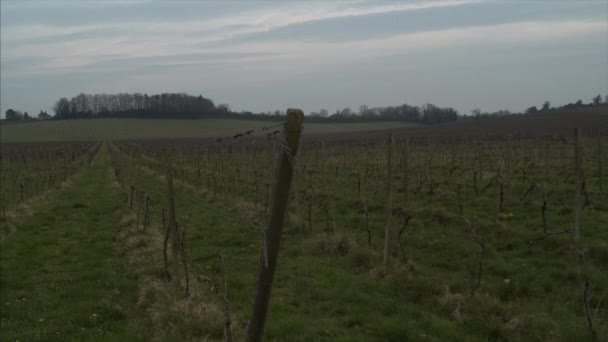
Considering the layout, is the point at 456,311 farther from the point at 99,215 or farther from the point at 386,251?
the point at 99,215

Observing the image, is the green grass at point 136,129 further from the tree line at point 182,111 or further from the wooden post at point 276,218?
the wooden post at point 276,218

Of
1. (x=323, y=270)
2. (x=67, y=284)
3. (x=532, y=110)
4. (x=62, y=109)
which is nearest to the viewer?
(x=67, y=284)

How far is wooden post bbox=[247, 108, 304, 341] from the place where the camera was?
3.22 metres

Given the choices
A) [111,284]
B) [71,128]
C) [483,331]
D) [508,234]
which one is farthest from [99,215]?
[71,128]

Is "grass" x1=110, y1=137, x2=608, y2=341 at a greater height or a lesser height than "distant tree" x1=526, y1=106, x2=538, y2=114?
lesser

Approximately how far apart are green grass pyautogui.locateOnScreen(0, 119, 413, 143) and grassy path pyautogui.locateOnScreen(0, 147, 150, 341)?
70643mm

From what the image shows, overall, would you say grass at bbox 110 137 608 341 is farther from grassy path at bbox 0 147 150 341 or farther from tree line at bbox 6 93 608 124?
tree line at bbox 6 93 608 124

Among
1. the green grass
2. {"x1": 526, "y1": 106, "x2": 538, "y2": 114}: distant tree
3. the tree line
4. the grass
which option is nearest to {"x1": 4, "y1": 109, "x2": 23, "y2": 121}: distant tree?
the tree line

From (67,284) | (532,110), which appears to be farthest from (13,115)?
(67,284)

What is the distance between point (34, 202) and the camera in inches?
646

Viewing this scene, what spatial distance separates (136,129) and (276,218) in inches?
3994

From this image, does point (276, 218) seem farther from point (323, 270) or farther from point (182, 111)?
point (182, 111)

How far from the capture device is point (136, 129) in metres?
99.2

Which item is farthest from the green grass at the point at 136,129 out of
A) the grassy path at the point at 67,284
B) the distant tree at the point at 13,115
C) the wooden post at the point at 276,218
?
the wooden post at the point at 276,218
